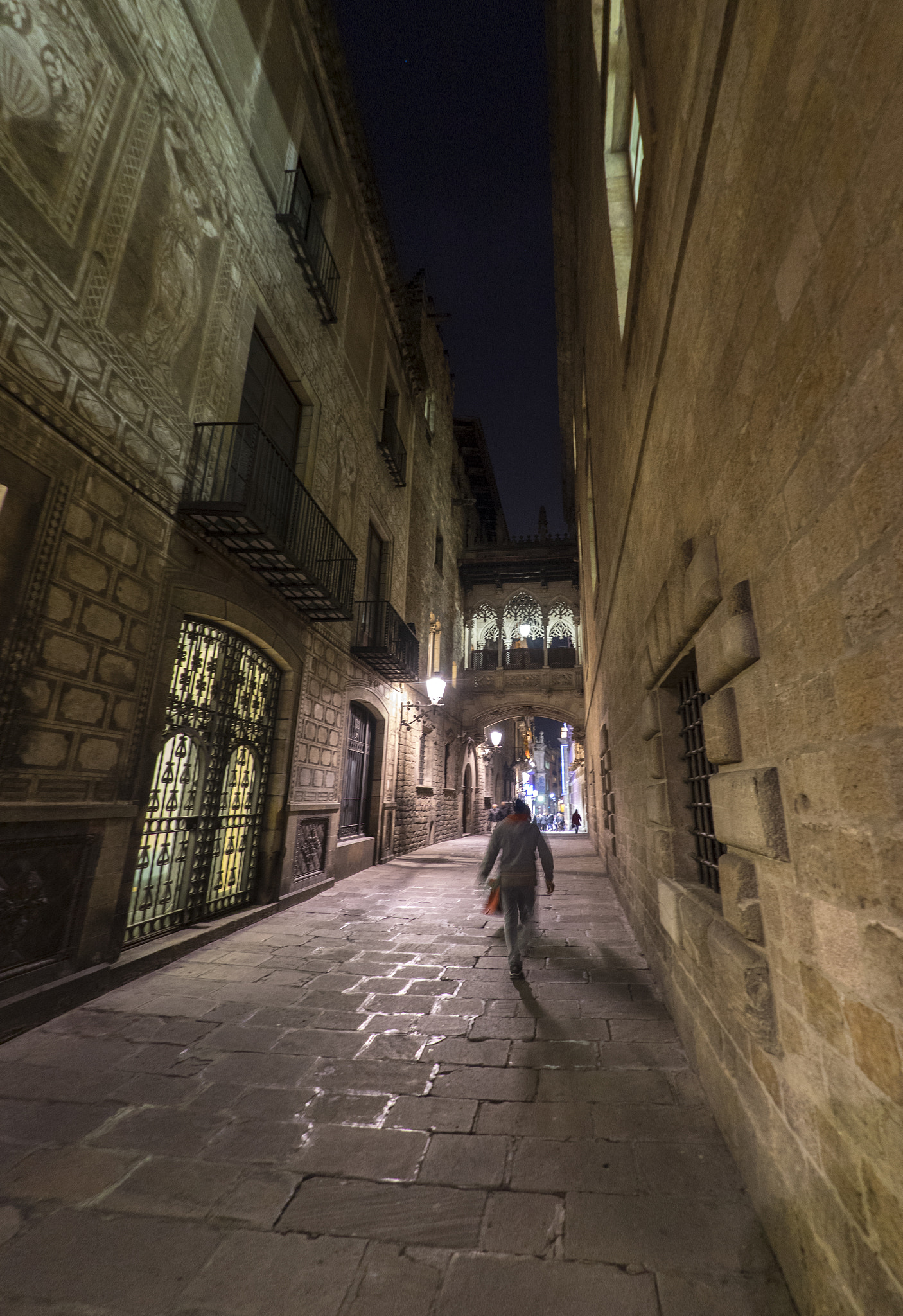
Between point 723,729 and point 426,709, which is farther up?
point 426,709

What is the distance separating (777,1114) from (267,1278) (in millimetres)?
1663

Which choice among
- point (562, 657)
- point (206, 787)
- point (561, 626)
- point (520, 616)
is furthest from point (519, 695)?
point (206, 787)

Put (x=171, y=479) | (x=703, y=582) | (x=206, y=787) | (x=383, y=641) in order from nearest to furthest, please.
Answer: (x=703, y=582) < (x=171, y=479) < (x=206, y=787) < (x=383, y=641)

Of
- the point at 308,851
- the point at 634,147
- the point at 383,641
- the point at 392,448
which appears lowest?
the point at 308,851

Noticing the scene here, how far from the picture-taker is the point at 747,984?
6.43ft

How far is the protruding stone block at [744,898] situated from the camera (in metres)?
2.02

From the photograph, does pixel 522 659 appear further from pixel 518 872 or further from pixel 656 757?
pixel 656 757

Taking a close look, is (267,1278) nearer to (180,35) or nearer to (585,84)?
(180,35)

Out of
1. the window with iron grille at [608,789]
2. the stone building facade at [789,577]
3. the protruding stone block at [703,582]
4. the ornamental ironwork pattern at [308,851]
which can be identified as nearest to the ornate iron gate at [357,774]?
the ornamental ironwork pattern at [308,851]

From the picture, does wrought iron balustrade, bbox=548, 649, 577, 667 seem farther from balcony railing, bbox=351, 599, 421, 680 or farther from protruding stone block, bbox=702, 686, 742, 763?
protruding stone block, bbox=702, 686, 742, 763

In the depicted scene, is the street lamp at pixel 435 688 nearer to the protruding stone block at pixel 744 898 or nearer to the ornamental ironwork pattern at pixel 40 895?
the ornamental ironwork pattern at pixel 40 895

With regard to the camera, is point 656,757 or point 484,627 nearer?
point 656,757

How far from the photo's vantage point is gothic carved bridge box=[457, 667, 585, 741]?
2000 centimetres

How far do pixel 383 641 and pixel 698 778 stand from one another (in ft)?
27.4
